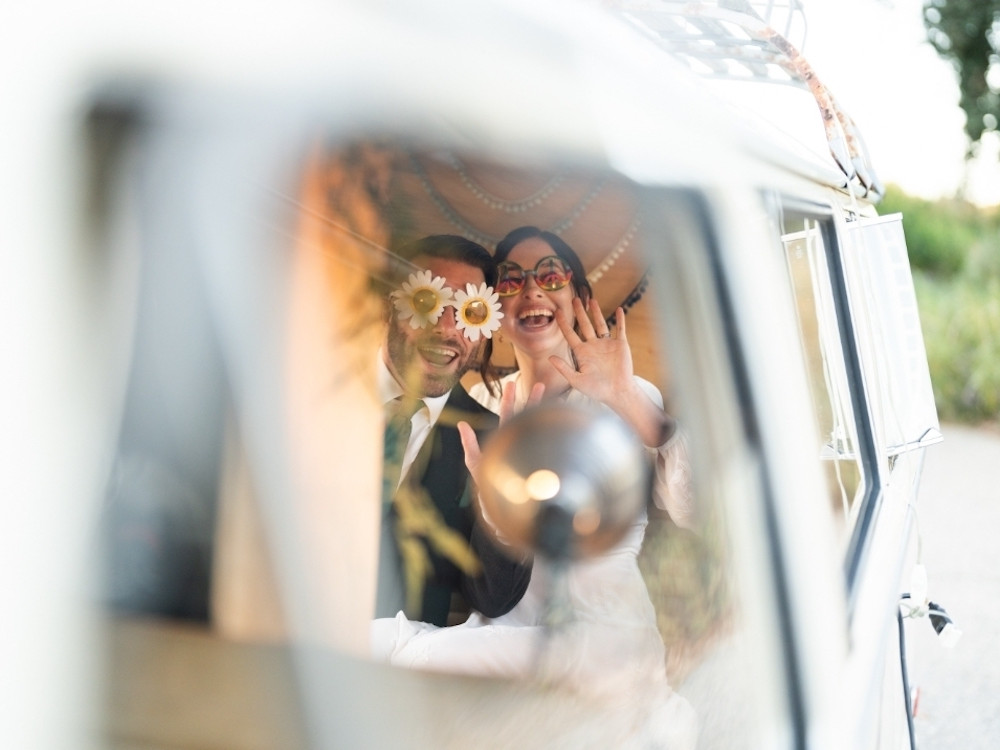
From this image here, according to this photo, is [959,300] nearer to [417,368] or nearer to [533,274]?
[533,274]

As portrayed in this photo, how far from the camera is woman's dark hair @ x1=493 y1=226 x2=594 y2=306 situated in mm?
1727

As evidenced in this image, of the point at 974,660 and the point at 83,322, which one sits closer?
the point at 83,322

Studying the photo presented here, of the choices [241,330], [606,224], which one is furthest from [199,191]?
[606,224]

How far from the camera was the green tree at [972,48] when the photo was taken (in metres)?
15.3

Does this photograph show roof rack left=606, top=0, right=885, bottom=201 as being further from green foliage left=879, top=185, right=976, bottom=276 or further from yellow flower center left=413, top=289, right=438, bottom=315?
green foliage left=879, top=185, right=976, bottom=276

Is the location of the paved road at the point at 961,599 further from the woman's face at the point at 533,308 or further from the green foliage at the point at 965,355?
the woman's face at the point at 533,308

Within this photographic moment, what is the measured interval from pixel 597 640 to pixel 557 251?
0.67 m

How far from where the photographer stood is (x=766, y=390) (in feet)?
3.52

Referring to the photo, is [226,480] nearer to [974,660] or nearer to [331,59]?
[331,59]

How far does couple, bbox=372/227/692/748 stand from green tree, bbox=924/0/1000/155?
16156 millimetres

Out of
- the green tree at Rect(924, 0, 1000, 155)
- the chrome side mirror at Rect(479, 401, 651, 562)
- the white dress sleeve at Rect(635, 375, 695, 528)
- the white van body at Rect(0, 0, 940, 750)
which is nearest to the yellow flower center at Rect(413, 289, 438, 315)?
the white van body at Rect(0, 0, 940, 750)

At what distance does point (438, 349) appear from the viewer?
1732 mm

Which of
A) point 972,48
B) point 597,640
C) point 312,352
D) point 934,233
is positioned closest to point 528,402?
point 597,640

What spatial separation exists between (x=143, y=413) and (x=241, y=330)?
0.11 m
